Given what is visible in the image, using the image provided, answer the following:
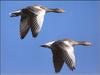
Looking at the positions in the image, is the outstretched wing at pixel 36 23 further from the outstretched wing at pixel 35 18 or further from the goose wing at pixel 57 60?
the goose wing at pixel 57 60

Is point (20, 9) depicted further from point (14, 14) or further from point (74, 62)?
point (74, 62)

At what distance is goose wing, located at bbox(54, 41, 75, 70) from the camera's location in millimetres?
8422

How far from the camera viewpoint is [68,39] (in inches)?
361

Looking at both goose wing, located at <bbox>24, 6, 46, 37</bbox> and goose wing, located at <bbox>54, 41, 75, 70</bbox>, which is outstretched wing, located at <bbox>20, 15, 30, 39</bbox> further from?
goose wing, located at <bbox>54, 41, 75, 70</bbox>

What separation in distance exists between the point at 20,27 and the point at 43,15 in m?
0.63

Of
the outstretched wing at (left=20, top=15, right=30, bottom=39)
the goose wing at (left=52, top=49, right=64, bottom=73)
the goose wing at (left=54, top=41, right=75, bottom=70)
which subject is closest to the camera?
the goose wing at (left=54, top=41, right=75, bottom=70)

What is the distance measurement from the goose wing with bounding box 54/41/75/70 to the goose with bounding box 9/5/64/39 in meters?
0.40

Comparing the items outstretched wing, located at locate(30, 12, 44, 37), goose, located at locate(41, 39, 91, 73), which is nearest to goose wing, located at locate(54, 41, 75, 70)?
goose, located at locate(41, 39, 91, 73)

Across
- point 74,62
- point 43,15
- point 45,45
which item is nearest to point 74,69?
point 74,62

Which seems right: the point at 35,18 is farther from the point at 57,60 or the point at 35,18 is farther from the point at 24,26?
the point at 57,60

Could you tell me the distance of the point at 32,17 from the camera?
30.3ft

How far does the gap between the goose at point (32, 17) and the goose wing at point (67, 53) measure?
40 centimetres

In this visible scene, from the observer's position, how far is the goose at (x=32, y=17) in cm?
897

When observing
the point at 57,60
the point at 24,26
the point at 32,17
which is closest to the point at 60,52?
the point at 57,60
